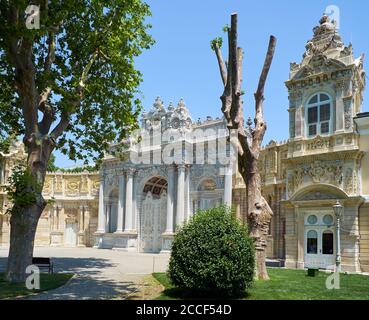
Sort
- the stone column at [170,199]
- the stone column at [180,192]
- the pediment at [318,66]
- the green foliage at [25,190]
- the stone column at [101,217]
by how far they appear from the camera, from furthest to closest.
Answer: the stone column at [101,217], the stone column at [170,199], the stone column at [180,192], the pediment at [318,66], the green foliage at [25,190]

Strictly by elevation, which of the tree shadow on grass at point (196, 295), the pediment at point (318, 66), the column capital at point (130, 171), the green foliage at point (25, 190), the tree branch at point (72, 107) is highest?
the pediment at point (318, 66)

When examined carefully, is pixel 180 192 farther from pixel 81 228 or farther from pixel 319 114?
pixel 81 228

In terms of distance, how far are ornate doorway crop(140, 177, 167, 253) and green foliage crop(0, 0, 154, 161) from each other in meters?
15.0

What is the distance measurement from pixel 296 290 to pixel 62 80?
12138 mm

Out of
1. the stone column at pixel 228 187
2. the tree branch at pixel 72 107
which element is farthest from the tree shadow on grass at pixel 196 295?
the stone column at pixel 228 187

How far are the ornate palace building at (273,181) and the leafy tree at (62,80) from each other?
3.12m

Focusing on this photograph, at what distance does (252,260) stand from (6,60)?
12056 mm

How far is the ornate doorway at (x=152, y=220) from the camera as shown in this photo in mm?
33406

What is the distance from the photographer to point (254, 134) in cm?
1630

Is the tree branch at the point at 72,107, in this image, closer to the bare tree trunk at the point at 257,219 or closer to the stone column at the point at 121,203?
the bare tree trunk at the point at 257,219

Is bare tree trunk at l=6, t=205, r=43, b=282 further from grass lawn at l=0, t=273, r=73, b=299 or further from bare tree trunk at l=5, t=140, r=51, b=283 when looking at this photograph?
grass lawn at l=0, t=273, r=73, b=299

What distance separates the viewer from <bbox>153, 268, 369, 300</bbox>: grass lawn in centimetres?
1185

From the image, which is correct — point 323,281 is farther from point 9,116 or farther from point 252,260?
point 9,116

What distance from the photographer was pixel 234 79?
15.5 meters
